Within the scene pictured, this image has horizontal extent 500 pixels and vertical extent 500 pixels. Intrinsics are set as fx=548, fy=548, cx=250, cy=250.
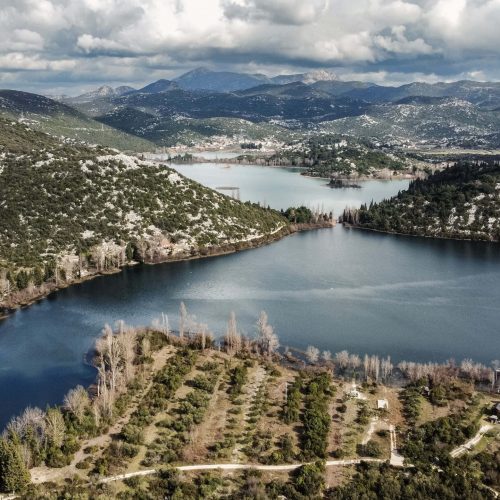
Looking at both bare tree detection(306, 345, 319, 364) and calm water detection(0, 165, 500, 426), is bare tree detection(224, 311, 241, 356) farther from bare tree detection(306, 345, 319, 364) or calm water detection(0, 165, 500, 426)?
bare tree detection(306, 345, 319, 364)

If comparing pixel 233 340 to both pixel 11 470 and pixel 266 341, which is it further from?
pixel 11 470

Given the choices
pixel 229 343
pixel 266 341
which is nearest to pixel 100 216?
pixel 229 343

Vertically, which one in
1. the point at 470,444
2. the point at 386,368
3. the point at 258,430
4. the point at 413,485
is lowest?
the point at 413,485

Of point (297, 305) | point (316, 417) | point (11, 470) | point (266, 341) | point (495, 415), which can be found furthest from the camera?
point (297, 305)

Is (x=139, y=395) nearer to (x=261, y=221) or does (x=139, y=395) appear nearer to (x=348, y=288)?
Result: (x=348, y=288)

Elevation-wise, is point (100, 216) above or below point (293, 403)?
above
